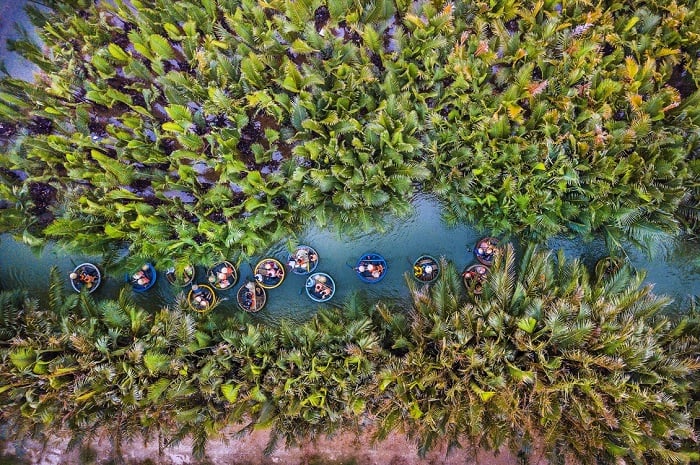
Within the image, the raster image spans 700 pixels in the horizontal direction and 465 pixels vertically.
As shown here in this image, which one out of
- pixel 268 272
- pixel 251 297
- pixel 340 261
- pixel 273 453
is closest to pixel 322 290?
pixel 340 261

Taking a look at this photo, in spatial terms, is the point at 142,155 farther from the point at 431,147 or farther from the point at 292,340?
the point at 431,147

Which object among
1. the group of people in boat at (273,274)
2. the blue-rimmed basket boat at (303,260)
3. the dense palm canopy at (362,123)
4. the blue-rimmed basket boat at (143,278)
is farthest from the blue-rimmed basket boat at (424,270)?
the blue-rimmed basket boat at (143,278)

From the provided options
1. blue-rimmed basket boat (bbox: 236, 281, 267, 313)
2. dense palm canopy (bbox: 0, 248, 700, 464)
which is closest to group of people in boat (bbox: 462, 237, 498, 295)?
dense palm canopy (bbox: 0, 248, 700, 464)

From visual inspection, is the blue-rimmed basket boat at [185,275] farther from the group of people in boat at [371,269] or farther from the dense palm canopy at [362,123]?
the group of people in boat at [371,269]

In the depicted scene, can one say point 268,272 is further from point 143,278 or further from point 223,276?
point 143,278

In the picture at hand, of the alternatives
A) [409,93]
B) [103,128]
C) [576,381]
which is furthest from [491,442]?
[103,128]

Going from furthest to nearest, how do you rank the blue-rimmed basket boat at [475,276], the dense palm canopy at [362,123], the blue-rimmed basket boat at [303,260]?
1. the blue-rimmed basket boat at [303,260]
2. the blue-rimmed basket boat at [475,276]
3. the dense palm canopy at [362,123]
